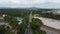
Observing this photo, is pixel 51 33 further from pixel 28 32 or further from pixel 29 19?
pixel 28 32

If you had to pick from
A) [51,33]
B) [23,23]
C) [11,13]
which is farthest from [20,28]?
[11,13]

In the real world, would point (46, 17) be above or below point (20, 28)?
below

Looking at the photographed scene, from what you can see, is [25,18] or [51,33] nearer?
[25,18]

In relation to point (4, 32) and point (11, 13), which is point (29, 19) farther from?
point (11, 13)

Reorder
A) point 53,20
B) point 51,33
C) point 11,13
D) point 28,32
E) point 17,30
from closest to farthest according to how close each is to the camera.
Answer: point 28,32 → point 17,30 → point 51,33 → point 11,13 → point 53,20

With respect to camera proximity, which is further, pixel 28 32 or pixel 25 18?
pixel 25 18

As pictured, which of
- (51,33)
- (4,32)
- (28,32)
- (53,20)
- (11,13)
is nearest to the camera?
(28,32)

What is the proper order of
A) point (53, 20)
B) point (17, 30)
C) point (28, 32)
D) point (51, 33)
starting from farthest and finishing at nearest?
point (53, 20), point (51, 33), point (17, 30), point (28, 32)

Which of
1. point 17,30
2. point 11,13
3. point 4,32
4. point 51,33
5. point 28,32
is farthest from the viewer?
point 11,13

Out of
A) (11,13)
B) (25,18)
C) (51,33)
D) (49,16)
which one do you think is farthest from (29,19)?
(49,16)
